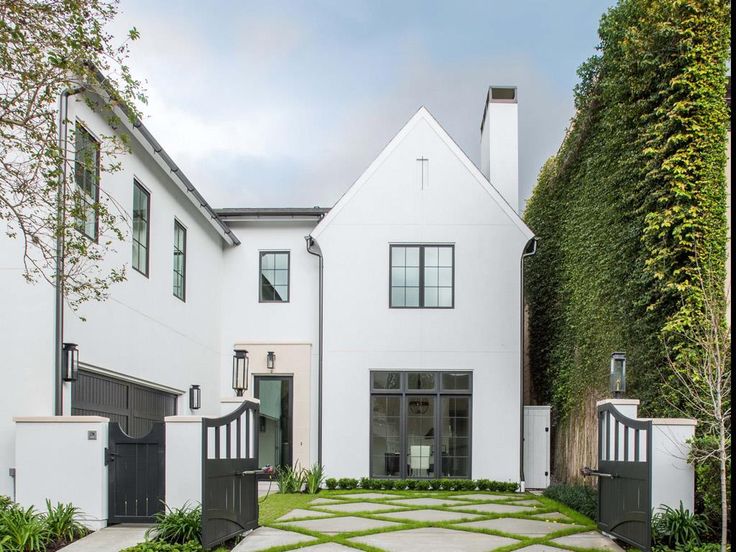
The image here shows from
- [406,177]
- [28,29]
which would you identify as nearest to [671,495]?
[28,29]

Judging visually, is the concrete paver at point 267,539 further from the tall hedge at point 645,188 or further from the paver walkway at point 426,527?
the tall hedge at point 645,188

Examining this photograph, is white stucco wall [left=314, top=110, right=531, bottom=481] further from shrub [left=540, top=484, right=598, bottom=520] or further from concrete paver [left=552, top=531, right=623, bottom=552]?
concrete paver [left=552, top=531, right=623, bottom=552]

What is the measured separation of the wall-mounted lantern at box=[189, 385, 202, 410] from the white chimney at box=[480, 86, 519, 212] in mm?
7893

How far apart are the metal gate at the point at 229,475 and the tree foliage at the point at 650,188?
5.13 metres

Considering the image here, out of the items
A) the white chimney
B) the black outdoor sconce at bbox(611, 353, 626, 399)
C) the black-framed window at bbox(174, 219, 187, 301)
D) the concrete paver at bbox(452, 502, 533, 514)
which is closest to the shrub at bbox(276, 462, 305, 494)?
the concrete paver at bbox(452, 502, 533, 514)

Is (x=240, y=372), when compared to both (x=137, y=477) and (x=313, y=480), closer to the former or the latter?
(x=313, y=480)

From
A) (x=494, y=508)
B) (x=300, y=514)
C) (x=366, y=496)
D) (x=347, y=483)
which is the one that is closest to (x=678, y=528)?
(x=494, y=508)

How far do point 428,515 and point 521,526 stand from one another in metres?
1.55

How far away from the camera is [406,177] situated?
16.4m

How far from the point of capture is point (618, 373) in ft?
33.0

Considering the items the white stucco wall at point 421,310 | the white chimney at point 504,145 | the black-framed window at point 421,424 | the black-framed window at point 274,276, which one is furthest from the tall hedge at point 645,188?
the black-framed window at point 274,276

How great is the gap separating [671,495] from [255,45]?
9.71 metres

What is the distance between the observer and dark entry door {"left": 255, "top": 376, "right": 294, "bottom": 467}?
16.9m

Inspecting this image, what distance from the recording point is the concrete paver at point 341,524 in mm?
9750
